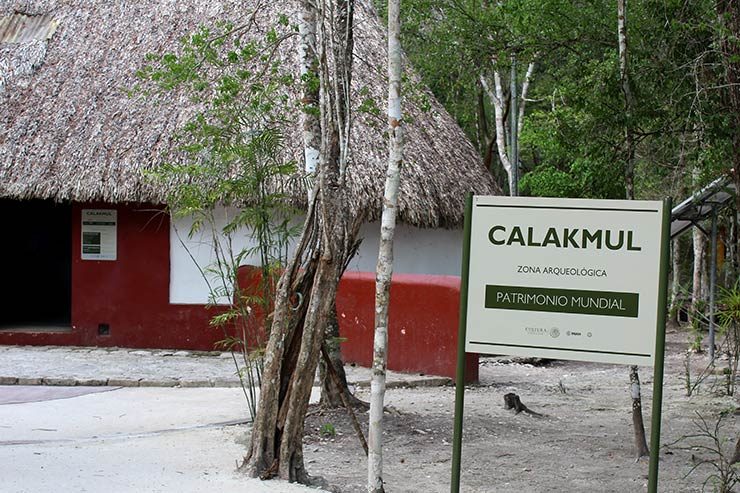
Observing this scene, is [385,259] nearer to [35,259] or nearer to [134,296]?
[134,296]

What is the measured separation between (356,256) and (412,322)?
273 cm

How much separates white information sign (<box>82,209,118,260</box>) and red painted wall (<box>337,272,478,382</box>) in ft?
12.0

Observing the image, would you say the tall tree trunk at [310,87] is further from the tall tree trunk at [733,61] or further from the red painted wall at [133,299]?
the red painted wall at [133,299]

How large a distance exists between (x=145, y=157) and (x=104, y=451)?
22.9ft

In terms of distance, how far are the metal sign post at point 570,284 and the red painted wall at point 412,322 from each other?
6.16m

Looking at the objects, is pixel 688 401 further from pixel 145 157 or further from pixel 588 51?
pixel 145 157

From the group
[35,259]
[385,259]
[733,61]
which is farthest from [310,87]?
[35,259]

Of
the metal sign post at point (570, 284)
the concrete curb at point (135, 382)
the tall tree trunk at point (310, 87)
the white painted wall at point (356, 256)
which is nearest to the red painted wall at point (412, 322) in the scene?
the concrete curb at point (135, 382)

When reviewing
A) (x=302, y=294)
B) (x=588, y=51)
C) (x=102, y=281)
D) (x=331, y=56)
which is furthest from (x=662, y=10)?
(x=102, y=281)

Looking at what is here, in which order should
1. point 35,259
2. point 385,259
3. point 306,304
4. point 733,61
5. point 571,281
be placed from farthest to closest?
A: point 35,259 → point 733,61 → point 306,304 → point 385,259 → point 571,281

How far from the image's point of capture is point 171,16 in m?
16.3

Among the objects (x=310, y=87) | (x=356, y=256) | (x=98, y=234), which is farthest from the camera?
(x=356, y=256)

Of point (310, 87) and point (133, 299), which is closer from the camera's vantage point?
point (310, 87)

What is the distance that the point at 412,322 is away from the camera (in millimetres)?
12477
